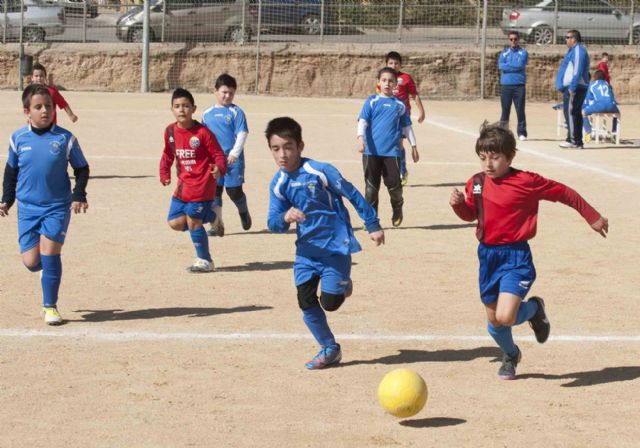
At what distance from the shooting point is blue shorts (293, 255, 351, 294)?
791cm

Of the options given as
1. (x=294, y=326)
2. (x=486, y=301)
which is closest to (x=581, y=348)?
(x=486, y=301)

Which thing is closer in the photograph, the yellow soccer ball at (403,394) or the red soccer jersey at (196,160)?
the yellow soccer ball at (403,394)

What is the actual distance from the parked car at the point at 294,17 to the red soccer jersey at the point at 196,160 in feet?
86.6

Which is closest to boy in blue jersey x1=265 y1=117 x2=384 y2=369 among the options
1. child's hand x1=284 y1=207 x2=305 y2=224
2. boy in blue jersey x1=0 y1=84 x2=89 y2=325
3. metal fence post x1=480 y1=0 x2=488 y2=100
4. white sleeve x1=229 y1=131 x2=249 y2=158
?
child's hand x1=284 y1=207 x2=305 y2=224

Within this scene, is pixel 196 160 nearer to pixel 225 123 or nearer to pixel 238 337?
pixel 225 123

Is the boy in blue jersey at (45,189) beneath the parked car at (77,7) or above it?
beneath

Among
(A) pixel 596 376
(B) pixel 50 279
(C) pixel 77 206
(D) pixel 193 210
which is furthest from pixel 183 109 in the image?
(A) pixel 596 376

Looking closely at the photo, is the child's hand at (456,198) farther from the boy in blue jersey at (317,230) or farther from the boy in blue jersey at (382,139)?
the boy in blue jersey at (382,139)

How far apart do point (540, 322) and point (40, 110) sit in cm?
396

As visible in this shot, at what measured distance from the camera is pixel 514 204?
746 cm

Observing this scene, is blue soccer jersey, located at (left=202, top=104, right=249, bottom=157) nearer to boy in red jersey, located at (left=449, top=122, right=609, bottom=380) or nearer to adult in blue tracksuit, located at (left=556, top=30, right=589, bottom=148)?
boy in red jersey, located at (left=449, top=122, right=609, bottom=380)

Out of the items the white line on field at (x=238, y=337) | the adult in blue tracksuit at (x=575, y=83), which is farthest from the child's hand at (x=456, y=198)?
the adult in blue tracksuit at (x=575, y=83)

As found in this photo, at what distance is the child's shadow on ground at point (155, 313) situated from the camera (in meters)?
9.45

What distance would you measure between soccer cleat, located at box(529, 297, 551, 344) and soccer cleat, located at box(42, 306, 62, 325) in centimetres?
354
